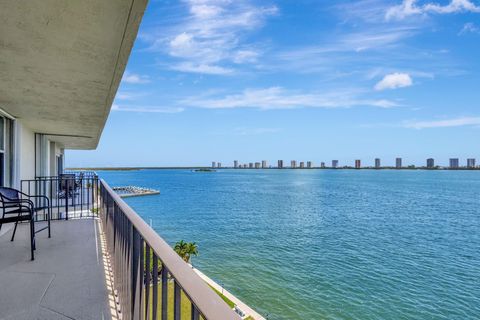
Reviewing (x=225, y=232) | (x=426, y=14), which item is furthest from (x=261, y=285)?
(x=426, y=14)

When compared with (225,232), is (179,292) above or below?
above

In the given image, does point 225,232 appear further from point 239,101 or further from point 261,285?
point 239,101

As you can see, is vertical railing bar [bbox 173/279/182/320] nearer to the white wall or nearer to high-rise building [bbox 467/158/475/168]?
the white wall

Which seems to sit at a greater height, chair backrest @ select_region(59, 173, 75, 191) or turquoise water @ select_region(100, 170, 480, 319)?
chair backrest @ select_region(59, 173, 75, 191)

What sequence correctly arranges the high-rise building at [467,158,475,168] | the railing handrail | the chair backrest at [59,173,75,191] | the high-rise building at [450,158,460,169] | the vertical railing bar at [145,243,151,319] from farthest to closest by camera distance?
1. the high-rise building at [450,158,460,169]
2. the high-rise building at [467,158,475,168]
3. the chair backrest at [59,173,75,191]
4. the vertical railing bar at [145,243,151,319]
5. the railing handrail

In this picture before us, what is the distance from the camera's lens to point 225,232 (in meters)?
32.9

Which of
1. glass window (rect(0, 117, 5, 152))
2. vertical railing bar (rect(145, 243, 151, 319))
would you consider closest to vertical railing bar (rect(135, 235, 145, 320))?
vertical railing bar (rect(145, 243, 151, 319))

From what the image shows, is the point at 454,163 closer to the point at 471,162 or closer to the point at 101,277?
the point at 471,162

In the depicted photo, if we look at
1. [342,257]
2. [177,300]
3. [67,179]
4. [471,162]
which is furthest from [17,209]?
[471,162]

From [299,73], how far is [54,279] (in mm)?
38097

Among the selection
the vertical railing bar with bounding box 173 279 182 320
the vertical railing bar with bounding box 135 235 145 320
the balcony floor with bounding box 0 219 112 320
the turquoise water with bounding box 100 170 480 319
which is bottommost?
the turquoise water with bounding box 100 170 480 319

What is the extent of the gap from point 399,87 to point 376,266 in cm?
3838

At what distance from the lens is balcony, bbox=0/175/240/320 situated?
790 millimetres

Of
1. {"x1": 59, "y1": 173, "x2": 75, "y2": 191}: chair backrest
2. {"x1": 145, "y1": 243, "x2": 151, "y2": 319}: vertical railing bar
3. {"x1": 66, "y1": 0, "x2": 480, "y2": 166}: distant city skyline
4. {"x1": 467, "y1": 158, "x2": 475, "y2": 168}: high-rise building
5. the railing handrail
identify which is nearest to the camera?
the railing handrail
